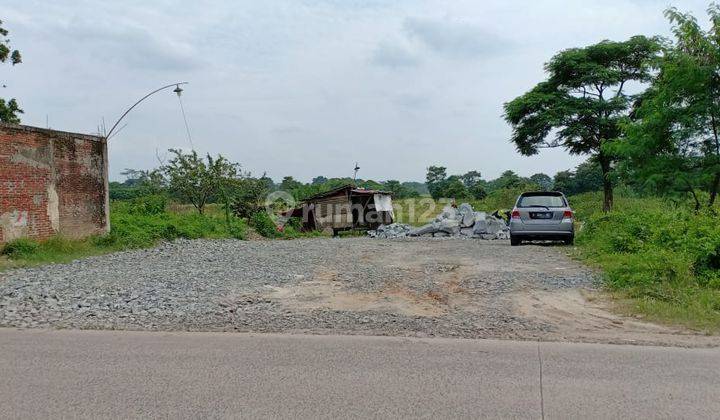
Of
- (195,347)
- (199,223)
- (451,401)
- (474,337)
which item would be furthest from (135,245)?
(451,401)

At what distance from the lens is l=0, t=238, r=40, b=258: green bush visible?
41.6 ft

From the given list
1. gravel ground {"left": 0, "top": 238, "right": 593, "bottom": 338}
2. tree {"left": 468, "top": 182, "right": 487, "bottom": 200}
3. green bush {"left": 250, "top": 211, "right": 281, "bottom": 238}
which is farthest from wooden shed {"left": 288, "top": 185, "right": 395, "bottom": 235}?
tree {"left": 468, "top": 182, "right": 487, "bottom": 200}

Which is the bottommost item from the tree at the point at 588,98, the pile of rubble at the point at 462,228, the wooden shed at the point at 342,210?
the pile of rubble at the point at 462,228

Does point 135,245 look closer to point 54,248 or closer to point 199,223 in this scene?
point 54,248

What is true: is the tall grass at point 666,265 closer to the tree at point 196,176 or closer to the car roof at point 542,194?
the car roof at point 542,194

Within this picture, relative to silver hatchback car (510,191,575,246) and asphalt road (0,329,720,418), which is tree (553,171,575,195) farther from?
asphalt road (0,329,720,418)

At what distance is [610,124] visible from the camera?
26109 mm

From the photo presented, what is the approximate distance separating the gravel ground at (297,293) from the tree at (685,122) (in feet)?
18.5

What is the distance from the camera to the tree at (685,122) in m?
14.1

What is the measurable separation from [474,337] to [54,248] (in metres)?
12.3

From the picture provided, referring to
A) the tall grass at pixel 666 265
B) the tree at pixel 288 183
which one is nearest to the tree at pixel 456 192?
the tree at pixel 288 183

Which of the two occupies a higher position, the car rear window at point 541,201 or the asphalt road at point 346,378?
the car rear window at point 541,201

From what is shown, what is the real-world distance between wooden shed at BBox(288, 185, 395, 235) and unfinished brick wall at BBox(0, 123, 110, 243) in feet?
41.9

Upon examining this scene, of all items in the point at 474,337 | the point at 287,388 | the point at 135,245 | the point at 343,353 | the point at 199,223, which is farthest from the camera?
the point at 199,223
